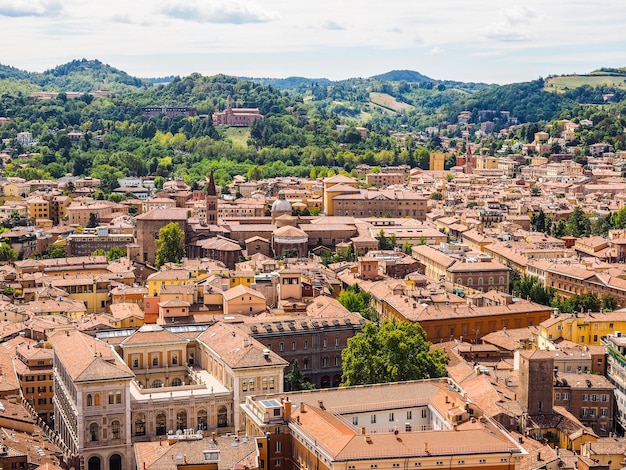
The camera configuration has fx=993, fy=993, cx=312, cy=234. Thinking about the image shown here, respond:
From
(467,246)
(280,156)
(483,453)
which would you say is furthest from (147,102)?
(483,453)

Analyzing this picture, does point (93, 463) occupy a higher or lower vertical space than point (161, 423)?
lower

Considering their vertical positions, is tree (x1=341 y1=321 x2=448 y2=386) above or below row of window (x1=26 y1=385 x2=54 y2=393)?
above

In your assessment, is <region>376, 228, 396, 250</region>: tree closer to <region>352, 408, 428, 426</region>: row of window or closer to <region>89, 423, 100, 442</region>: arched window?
<region>352, 408, 428, 426</region>: row of window

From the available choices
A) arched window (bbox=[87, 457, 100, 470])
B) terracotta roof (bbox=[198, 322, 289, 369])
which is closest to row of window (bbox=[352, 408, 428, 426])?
terracotta roof (bbox=[198, 322, 289, 369])

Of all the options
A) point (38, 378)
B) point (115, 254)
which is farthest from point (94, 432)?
point (115, 254)

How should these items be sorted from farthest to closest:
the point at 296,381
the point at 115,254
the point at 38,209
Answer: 1. the point at 38,209
2. the point at 115,254
3. the point at 296,381

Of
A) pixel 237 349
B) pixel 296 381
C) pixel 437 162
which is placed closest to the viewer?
pixel 237 349

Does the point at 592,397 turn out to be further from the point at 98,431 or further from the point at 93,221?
the point at 93,221
